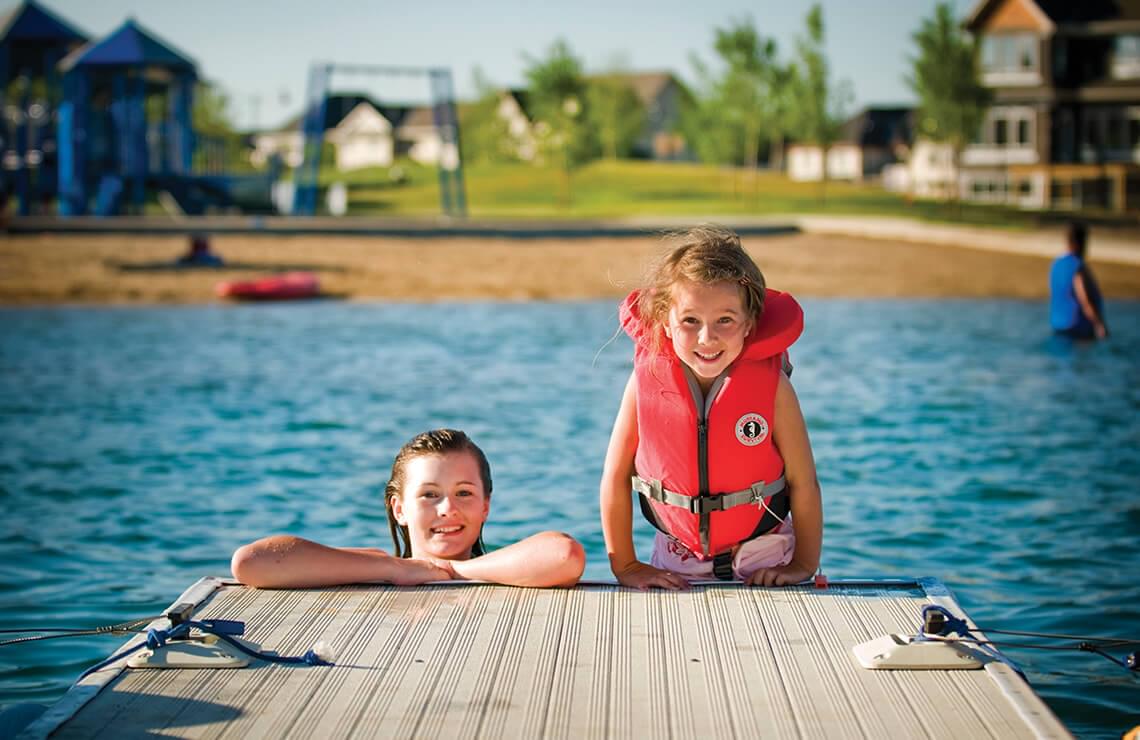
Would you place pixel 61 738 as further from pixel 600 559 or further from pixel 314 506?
pixel 314 506

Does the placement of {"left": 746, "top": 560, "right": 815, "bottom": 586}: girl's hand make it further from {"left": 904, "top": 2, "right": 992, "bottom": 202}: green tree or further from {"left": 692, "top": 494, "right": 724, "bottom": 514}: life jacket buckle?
{"left": 904, "top": 2, "right": 992, "bottom": 202}: green tree

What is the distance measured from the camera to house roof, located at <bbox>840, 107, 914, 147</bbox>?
8225cm

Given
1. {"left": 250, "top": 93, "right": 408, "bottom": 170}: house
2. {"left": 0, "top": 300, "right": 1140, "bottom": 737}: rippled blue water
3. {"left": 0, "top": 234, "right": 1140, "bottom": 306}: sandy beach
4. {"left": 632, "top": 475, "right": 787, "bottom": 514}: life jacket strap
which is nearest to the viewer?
{"left": 632, "top": 475, "right": 787, "bottom": 514}: life jacket strap

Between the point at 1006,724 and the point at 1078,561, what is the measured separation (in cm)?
449

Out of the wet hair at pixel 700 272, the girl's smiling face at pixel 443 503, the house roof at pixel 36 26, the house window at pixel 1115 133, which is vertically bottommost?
the girl's smiling face at pixel 443 503

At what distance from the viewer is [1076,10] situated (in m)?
51.3

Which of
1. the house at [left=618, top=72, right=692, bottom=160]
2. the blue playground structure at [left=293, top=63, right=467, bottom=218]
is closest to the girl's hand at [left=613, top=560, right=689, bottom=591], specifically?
the blue playground structure at [left=293, top=63, right=467, bottom=218]

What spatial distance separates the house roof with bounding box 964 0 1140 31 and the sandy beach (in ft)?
85.8

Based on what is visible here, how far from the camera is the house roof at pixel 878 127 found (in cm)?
8225

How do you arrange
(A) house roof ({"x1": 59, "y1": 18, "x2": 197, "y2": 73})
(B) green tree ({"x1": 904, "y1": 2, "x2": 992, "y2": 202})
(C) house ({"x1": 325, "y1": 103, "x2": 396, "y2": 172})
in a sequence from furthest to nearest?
(C) house ({"x1": 325, "y1": 103, "x2": 396, "y2": 172}) → (B) green tree ({"x1": 904, "y1": 2, "x2": 992, "y2": 202}) → (A) house roof ({"x1": 59, "y1": 18, "x2": 197, "y2": 73})

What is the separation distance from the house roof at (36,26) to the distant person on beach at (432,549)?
36.8m

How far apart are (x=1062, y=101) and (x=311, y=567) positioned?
51.2 metres

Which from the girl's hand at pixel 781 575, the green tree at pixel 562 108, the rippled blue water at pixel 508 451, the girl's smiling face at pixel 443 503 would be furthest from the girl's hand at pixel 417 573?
the green tree at pixel 562 108

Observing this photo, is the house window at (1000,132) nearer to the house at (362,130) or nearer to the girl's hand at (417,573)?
the house at (362,130)
